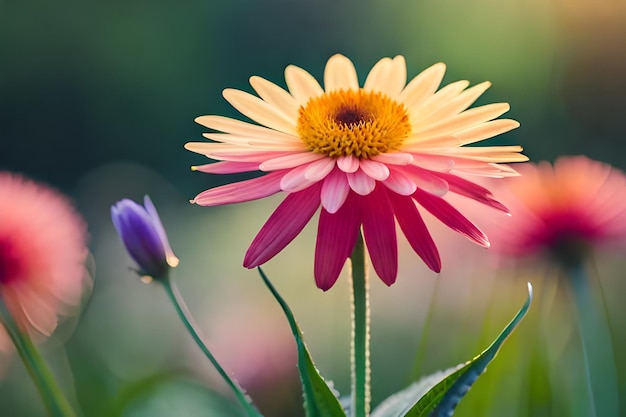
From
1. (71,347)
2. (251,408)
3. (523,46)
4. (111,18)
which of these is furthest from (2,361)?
(111,18)

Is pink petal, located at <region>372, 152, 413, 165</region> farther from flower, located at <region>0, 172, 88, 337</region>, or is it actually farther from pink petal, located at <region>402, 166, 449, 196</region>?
flower, located at <region>0, 172, 88, 337</region>

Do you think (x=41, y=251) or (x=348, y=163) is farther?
(x=41, y=251)

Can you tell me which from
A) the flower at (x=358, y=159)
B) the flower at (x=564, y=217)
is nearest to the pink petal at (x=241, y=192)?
the flower at (x=358, y=159)

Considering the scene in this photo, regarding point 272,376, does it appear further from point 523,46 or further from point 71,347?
point 523,46

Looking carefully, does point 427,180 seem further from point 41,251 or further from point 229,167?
point 41,251

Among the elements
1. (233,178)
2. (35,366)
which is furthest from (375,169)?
(233,178)

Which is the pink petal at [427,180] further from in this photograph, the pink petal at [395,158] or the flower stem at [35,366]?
the flower stem at [35,366]
